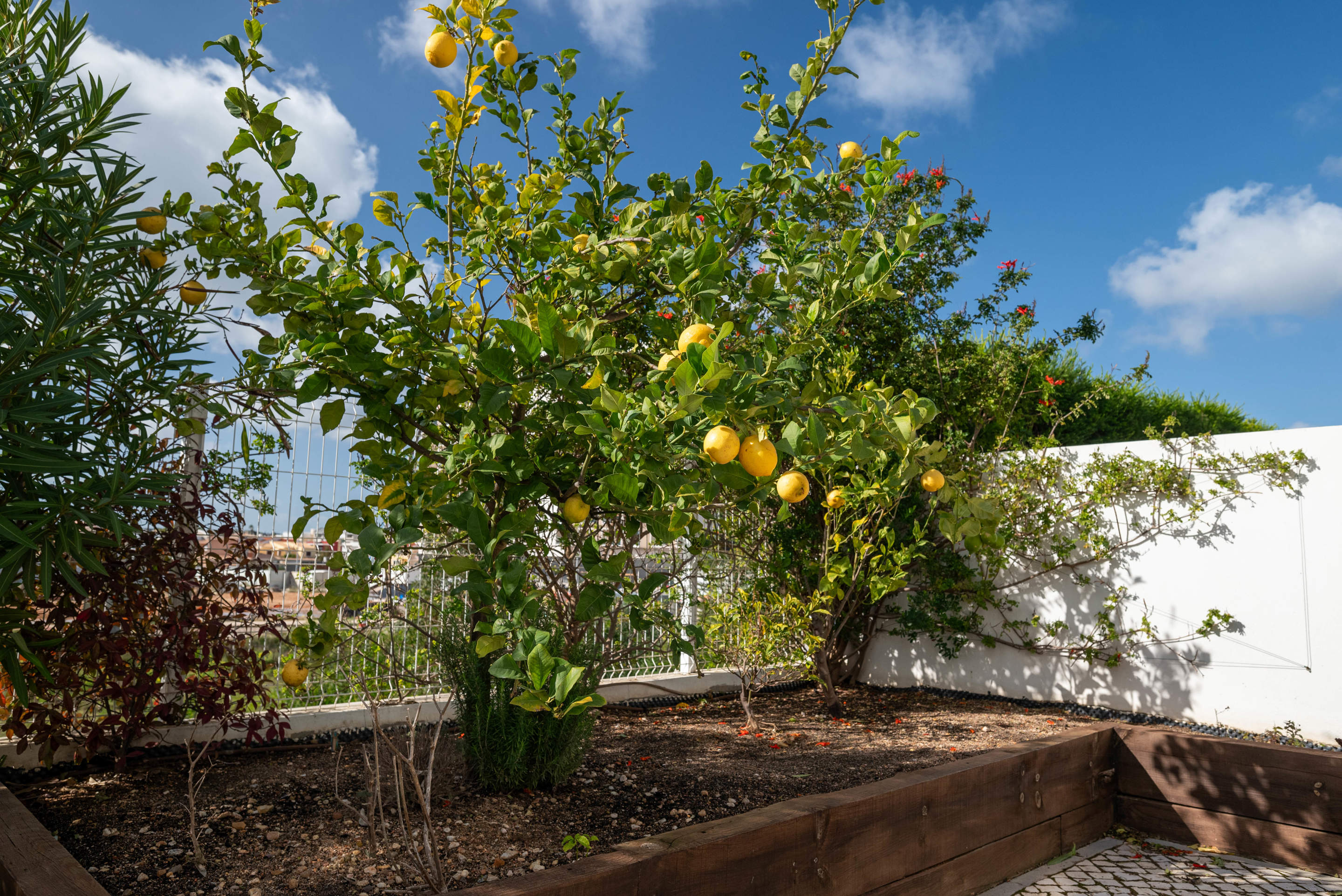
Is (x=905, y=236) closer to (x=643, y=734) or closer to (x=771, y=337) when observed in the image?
(x=771, y=337)

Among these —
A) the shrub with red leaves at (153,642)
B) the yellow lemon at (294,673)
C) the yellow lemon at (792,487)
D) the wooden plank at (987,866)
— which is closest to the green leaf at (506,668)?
the yellow lemon at (792,487)

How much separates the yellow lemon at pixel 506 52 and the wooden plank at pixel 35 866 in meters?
2.07

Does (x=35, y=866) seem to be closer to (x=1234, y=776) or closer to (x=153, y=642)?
(x=153, y=642)

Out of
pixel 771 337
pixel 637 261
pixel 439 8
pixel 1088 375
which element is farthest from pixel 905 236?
pixel 1088 375

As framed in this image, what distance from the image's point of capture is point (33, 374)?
160cm

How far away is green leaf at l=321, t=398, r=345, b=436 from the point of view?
1798 millimetres

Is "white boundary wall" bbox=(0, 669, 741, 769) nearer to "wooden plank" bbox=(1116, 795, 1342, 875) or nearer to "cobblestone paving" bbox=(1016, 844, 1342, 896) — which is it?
"cobblestone paving" bbox=(1016, 844, 1342, 896)

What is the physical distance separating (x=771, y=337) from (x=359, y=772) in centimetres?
221

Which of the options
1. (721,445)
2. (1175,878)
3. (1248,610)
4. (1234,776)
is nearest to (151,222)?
(721,445)

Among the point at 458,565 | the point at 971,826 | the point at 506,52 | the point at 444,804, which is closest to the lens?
the point at 458,565

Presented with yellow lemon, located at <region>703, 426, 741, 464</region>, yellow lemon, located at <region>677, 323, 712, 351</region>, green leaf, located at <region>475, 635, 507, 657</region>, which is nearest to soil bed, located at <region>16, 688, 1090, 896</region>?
green leaf, located at <region>475, 635, 507, 657</region>

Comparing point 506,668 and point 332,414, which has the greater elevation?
point 332,414

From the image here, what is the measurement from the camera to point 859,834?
8.13 feet

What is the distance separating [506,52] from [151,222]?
998 mm
